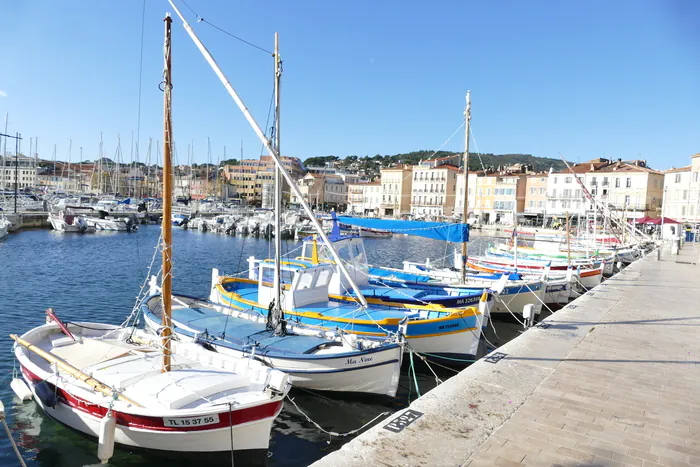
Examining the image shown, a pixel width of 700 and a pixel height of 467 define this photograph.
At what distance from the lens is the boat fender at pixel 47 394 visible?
896cm

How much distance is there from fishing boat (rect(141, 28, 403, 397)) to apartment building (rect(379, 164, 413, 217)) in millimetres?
92024

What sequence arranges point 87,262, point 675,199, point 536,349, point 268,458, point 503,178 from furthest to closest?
point 503,178
point 675,199
point 87,262
point 536,349
point 268,458

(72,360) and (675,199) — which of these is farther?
(675,199)

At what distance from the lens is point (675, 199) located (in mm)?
72250

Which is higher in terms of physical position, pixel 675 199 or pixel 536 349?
pixel 675 199

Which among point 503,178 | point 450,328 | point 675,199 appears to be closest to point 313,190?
point 503,178

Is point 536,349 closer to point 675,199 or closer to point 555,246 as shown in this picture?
point 555,246

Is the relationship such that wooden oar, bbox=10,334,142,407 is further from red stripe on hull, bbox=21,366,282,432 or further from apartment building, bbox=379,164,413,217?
apartment building, bbox=379,164,413,217

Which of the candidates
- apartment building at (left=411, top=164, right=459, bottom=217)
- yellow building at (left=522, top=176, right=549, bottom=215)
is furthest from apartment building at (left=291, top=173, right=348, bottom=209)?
yellow building at (left=522, top=176, right=549, bottom=215)

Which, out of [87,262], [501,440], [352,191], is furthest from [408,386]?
[352,191]

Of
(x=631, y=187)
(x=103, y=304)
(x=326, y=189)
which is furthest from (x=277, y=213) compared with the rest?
(x=326, y=189)

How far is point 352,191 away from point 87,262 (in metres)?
88.7

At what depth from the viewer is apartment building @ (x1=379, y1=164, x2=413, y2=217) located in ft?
347

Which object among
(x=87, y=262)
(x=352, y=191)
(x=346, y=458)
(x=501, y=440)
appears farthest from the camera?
(x=352, y=191)
